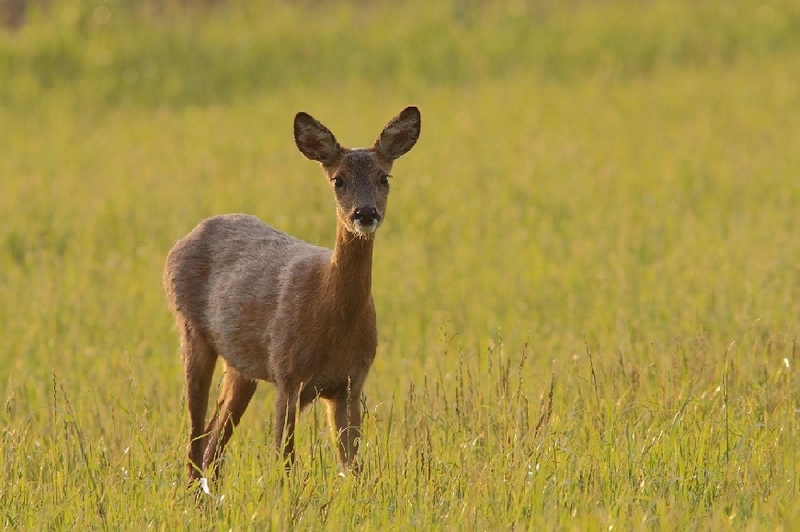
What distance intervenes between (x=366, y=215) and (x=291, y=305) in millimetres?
782

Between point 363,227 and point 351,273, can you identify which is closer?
point 363,227

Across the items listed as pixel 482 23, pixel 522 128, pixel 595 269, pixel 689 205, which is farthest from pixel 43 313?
pixel 482 23

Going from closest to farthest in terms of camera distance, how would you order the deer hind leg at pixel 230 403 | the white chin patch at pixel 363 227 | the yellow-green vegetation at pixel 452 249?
the yellow-green vegetation at pixel 452 249
the white chin patch at pixel 363 227
the deer hind leg at pixel 230 403

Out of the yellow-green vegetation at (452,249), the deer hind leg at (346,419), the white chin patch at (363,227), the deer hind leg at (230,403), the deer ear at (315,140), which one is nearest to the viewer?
the yellow-green vegetation at (452,249)

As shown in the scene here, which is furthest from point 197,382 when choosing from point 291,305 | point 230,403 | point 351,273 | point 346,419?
point 351,273

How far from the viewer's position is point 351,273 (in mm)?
6867

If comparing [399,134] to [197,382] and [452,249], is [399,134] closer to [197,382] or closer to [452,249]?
[197,382]

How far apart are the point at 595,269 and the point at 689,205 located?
2806 mm

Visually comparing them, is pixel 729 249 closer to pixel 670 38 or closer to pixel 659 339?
pixel 659 339

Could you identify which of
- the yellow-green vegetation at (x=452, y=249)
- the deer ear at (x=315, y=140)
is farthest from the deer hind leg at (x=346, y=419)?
the deer ear at (x=315, y=140)

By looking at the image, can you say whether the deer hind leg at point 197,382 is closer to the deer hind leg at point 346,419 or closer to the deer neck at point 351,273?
the deer hind leg at point 346,419

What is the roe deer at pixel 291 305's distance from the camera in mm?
6875

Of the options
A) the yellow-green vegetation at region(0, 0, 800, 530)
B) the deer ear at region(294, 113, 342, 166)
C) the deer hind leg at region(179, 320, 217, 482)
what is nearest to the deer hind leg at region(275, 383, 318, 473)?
the yellow-green vegetation at region(0, 0, 800, 530)

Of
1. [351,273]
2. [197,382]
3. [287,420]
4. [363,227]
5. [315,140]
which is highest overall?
[315,140]
